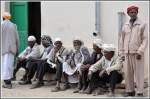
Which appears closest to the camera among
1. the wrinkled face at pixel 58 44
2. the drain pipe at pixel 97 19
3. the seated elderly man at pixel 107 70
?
the seated elderly man at pixel 107 70

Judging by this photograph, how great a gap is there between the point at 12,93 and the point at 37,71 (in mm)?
923

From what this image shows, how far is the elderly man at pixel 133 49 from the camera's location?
9.85 metres

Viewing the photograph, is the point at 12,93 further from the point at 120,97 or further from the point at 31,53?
the point at 120,97

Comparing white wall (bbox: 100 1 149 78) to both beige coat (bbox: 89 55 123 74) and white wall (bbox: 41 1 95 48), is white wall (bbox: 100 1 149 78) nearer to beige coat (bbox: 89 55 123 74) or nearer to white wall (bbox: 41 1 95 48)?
white wall (bbox: 41 1 95 48)

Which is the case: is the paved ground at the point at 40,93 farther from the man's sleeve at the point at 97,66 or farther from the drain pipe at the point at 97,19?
the drain pipe at the point at 97,19

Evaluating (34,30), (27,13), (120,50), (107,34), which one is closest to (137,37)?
(120,50)

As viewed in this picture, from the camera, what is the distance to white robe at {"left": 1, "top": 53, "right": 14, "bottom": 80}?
11.5m

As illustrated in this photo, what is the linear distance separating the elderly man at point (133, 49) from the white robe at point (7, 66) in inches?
107

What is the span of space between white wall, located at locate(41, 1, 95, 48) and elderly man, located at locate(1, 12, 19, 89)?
1373 mm

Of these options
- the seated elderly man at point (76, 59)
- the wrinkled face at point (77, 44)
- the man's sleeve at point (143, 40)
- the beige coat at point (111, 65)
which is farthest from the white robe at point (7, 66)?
the man's sleeve at point (143, 40)

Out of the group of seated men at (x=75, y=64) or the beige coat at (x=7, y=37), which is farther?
the beige coat at (x=7, y=37)

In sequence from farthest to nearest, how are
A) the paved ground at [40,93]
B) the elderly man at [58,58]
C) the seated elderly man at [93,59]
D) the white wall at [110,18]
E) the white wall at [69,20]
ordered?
the white wall at [69,20], the white wall at [110,18], the elderly man at [58,58], the seated elderly man at [93,59], the paved ground at [40,93]

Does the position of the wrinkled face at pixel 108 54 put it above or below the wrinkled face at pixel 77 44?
below

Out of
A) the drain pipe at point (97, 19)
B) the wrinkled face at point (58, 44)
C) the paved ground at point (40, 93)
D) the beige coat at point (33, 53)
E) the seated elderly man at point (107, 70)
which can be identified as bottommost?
the paved ground at point (40, 93)
